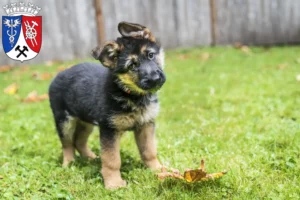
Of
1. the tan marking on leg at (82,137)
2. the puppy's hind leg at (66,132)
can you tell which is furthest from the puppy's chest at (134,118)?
the tan marking on leg at (82,137)

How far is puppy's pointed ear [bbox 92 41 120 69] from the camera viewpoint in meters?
4.16

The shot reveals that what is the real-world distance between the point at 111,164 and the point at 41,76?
6.98 meters

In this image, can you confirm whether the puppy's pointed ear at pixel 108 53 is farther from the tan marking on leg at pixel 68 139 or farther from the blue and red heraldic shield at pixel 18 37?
the blue and red heraldic shield at pixel 18 37

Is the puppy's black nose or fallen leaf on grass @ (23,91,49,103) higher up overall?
the puppy's black nose

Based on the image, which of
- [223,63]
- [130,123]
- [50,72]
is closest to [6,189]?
[130,123]

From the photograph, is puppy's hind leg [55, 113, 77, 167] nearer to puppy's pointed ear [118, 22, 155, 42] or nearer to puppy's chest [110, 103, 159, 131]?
puppy's chest [110, 103, 159, 131]

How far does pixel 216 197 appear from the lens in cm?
367

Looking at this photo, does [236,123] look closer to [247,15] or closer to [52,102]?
[52,102]

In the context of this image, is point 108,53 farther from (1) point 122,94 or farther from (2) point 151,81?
(2) point 151,81

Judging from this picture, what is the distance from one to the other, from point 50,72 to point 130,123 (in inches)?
284

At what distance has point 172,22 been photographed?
13492mm

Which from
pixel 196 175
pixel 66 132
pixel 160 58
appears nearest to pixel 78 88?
pixel 66 132

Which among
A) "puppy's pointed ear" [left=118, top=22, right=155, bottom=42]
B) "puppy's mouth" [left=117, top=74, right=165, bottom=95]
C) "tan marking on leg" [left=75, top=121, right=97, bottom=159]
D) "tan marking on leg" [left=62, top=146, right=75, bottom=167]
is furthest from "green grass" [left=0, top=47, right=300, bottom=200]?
"puppy's pointed ear" [left=118, top=22, right=155, bottom=42]

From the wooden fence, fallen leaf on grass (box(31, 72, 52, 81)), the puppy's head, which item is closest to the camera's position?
the puppy's head
